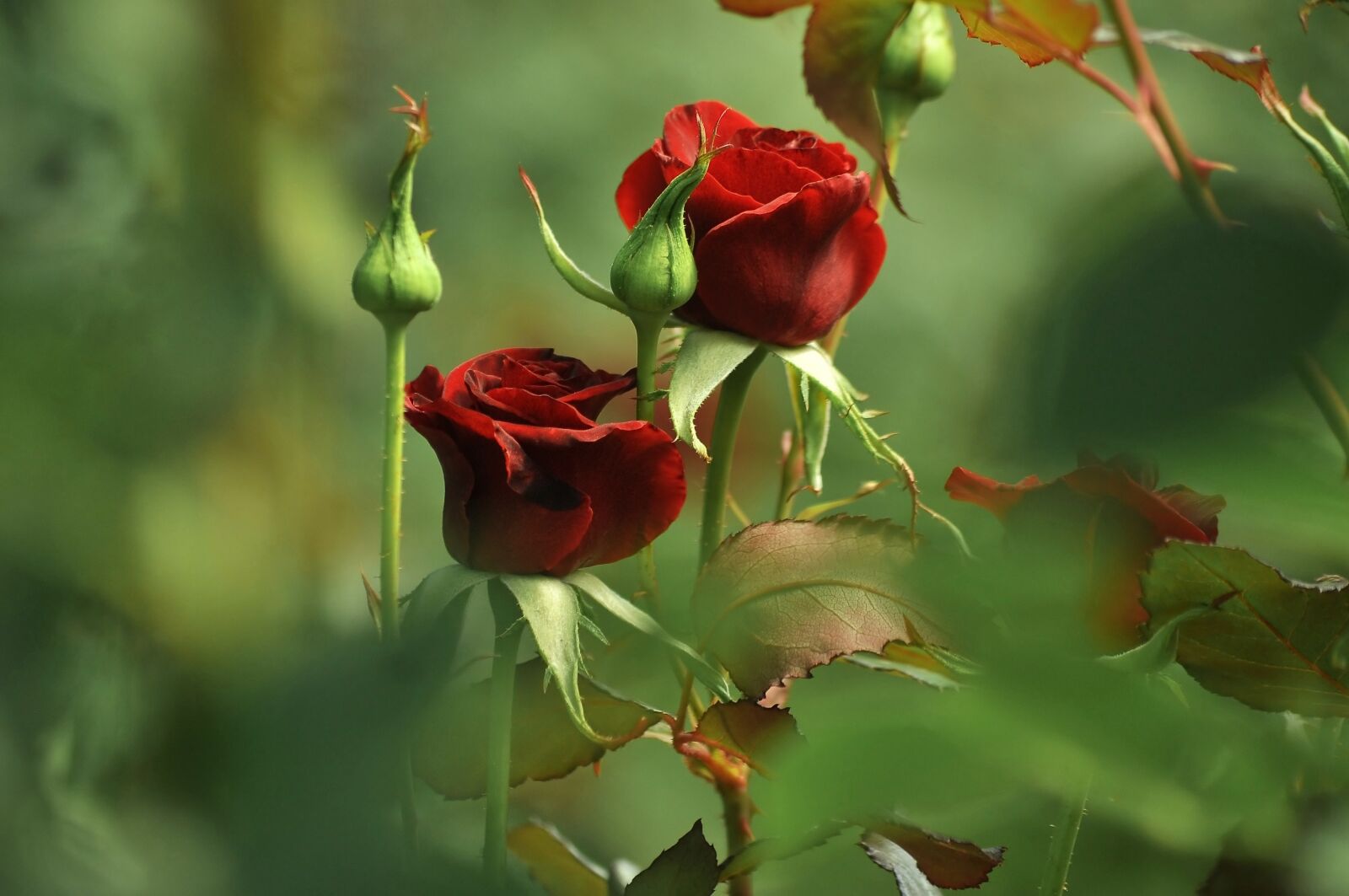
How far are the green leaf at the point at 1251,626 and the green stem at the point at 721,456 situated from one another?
0.44 ft

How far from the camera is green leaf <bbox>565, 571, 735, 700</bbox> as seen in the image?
0.32 metres

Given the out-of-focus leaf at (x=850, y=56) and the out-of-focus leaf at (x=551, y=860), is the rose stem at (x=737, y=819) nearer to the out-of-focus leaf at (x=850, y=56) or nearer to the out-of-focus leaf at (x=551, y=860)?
the out-of-focus leaf at (x=551, y=860)

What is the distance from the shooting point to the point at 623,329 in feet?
4.06

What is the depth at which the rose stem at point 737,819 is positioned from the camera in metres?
0.39

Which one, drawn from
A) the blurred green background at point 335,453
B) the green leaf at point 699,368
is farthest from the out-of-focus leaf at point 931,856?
the green leaf at point 699,368

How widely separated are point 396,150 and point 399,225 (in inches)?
35.8

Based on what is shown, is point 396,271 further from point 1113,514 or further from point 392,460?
point 1113,514

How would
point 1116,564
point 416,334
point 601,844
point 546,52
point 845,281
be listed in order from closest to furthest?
point 1116,564, point 845,281, point 601,844, point 416,334, point 546,52

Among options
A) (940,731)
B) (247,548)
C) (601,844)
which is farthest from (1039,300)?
(601,844)

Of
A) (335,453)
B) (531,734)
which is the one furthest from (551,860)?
(335,453)

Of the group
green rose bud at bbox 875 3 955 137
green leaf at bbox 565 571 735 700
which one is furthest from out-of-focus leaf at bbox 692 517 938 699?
green rose bud at bbox 875 3 955 137

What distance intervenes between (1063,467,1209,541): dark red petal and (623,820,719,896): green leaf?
0.13m

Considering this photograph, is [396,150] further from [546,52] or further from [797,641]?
[797,641]

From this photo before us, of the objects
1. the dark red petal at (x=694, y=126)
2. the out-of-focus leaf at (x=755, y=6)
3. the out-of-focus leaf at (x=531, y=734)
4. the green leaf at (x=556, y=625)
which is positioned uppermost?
the out-of-focus leaf at (x=755, y=6)
